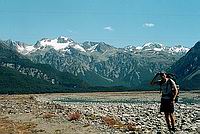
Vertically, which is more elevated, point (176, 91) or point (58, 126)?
point (176, 91)

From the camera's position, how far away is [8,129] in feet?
101

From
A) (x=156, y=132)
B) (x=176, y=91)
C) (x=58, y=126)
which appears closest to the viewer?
(x=176, y=91)

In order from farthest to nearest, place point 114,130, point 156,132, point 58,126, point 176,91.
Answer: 1. point 58,126
2. point 114,130
3. point 156,132
4. point 176,91

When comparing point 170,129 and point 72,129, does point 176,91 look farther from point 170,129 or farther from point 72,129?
point 72,129

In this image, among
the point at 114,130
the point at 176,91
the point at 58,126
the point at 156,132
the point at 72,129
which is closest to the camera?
the point at 176,91

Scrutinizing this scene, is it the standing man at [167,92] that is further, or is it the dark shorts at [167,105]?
the dark shorts at [167,105]

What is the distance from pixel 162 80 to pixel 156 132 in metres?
3.46

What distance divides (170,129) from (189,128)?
8.66 ft

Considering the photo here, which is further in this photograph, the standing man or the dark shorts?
the dark shorts

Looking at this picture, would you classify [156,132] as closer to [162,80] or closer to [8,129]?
[162,80]

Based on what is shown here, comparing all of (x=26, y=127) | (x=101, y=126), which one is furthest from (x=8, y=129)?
(x=101, y=126)

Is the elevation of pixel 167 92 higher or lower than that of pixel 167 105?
higher

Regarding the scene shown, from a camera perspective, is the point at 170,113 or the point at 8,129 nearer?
the point at 170,113

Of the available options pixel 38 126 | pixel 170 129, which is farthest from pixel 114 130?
pixel 38 126
